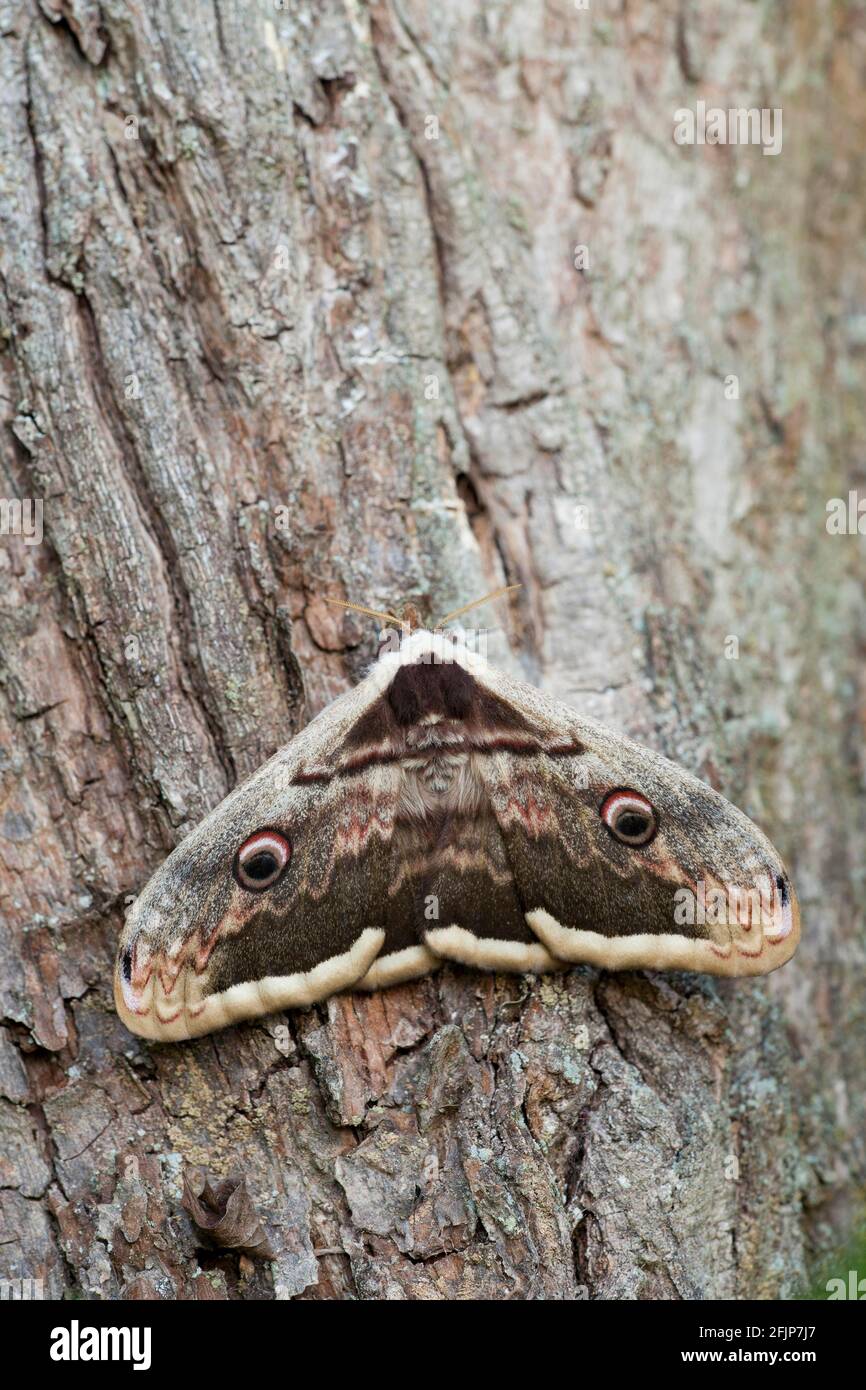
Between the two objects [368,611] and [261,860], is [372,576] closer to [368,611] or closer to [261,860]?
[368,611]

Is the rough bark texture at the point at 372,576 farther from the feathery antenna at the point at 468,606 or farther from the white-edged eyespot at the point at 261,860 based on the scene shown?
the white-edged eyespot at the point at 261,860

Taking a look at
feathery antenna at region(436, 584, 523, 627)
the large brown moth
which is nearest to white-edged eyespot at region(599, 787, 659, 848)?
the large brown moth

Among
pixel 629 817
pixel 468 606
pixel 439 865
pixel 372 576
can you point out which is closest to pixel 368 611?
pixel 372 576

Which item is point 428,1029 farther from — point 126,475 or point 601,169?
point 601,169

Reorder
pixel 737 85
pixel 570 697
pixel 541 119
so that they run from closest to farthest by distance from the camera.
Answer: pixel 570 697, pixel 541 119, pixel 737 85

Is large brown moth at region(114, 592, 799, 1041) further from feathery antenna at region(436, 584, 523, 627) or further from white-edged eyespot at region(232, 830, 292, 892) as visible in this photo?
feathery antenna at region(436, 584, 523, 627)
